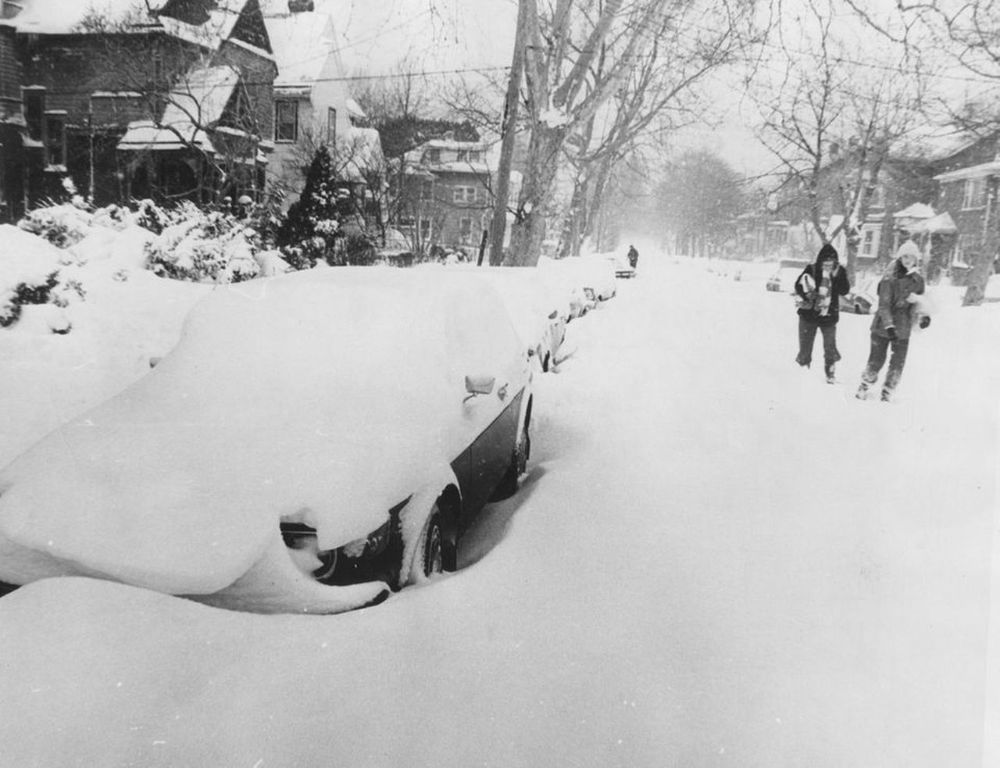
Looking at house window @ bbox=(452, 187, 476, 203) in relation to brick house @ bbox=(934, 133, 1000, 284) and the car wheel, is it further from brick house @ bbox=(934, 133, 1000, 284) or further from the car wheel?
the car wheel

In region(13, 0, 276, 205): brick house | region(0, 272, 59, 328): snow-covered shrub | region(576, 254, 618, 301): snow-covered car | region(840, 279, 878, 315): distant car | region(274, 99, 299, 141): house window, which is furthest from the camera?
region(274, 99, 299, 141): house window

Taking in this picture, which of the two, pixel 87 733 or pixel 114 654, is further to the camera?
pixel 114 654

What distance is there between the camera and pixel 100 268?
26.4 feet

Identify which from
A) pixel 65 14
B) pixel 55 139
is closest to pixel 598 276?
pixel 55 139

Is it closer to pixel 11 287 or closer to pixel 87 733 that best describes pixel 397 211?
pixel 11 287

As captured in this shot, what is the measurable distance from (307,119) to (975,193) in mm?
19326

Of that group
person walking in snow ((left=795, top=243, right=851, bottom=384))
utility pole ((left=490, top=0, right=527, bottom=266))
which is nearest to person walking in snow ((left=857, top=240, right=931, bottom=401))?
person walking in snow ((left=795, top=243, right=851, bottom=384))

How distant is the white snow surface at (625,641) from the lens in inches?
78.6

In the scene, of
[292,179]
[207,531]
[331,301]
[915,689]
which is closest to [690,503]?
[915,689]

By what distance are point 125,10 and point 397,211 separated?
9323 millimetres

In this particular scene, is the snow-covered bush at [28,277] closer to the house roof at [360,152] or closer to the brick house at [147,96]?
the brick house at [147,96]

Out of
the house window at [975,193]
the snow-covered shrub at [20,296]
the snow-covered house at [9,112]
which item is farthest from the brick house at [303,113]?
the house window at [975,193]

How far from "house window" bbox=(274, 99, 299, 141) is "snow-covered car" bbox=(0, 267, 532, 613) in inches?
731

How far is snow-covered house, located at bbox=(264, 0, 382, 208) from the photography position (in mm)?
17172
